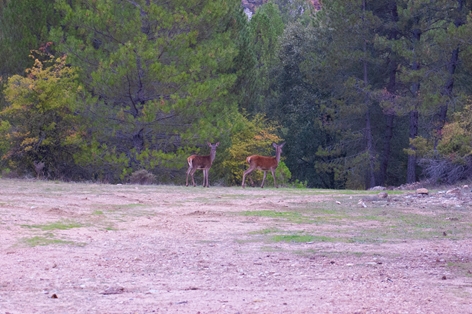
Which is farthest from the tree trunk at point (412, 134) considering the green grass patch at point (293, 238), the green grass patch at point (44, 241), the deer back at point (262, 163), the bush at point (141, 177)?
the green grass patch at point (44, 241)

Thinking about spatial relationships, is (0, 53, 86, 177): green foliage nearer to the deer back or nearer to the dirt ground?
the deer back

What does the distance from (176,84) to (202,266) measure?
2263cm

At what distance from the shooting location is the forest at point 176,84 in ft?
101

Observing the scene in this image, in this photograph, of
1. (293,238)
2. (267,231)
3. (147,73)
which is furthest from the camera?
(147,73)

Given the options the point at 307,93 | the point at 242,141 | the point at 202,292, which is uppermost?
the point at 307,93

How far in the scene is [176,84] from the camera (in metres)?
32.4

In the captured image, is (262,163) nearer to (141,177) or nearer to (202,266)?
(141,177)

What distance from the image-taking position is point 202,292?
860 cm

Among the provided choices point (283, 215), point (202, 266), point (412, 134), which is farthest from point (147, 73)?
point (202, 266)

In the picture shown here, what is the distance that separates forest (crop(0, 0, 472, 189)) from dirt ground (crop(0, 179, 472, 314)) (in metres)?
14.1

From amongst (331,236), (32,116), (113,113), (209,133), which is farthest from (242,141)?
(331,236)

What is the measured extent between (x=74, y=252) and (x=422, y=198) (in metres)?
12.5

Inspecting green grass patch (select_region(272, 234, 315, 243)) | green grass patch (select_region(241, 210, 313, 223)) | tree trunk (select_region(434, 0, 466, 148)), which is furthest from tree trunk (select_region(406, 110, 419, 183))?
green grass patch (select_region(272, 234, 315, 243))

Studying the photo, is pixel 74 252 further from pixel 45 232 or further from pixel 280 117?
pixel 280 117
